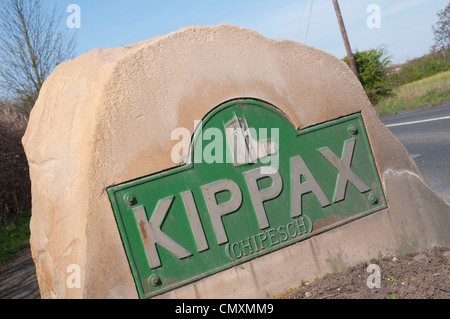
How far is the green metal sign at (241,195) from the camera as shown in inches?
126

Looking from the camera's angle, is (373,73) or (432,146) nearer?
(432,146)

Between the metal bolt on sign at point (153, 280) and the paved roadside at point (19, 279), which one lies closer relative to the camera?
the metal bolt on sign at point (153, 280)

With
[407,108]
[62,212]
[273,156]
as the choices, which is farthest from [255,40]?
[407,108]

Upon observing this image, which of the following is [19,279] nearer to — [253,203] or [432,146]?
[253,203]

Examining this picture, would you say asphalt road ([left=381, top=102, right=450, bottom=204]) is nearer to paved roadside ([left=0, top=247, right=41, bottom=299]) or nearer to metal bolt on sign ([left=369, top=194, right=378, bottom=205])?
metal bolt on sign ([left=369, top=194, right=378, bottom=205])

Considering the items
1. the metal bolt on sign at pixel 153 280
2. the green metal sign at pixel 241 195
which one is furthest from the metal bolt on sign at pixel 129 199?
the metal bolt on sign at pixel 153 280

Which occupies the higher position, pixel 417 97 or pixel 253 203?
pixel 417 97

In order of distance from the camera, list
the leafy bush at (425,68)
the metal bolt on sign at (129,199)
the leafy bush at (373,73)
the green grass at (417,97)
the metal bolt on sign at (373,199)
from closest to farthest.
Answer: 1. the metal bolt on sign at (129,199)
2. the metal bolt on sign at (373,199)
3. the green grass at (417,97)
4. the leafy bush at (373,73)
5. the leafy bush at (425,68)

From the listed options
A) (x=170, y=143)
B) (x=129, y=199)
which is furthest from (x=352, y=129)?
(x=129, y=199)

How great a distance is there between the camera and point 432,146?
27.5ft

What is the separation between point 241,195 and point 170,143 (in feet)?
2.02

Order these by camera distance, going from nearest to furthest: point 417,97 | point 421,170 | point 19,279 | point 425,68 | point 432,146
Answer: point 19,279 → point 421,170 → point 432,146 → point 417,97 → point 425,68

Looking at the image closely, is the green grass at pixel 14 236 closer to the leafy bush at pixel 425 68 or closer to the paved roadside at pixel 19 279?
the paved roadside at pixel 19 279

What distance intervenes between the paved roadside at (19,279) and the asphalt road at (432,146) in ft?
16.1
